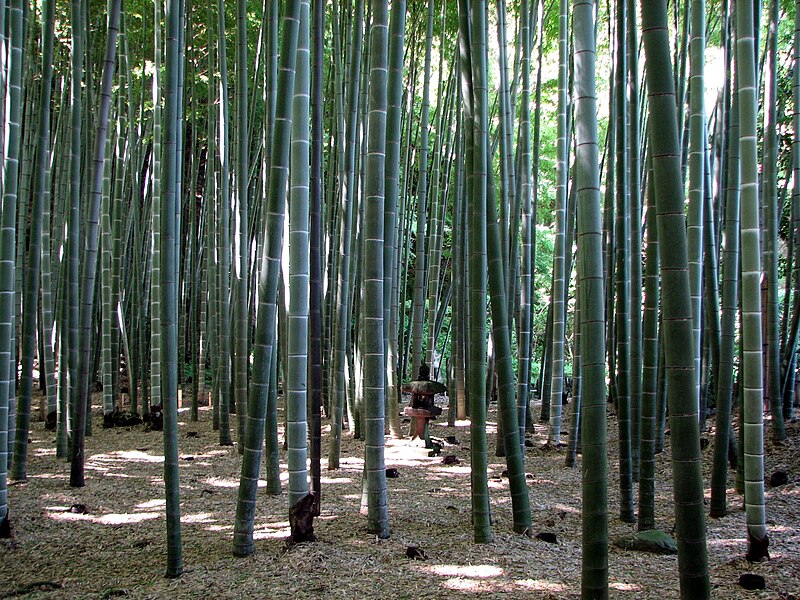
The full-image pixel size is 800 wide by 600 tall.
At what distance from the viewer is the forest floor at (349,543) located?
2.38m

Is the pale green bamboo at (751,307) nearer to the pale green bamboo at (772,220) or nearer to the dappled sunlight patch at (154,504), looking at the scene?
the pale green bamboo at (772,220)

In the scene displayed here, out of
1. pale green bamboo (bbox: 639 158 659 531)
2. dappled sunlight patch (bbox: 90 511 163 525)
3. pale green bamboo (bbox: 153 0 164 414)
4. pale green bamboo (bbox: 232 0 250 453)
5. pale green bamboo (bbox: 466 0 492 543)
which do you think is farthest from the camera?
pale green bamboo (bbox: 153 0 164 414)

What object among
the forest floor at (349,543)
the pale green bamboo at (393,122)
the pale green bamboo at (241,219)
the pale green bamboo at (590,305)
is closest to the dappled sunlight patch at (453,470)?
the forest floor at (349,543)

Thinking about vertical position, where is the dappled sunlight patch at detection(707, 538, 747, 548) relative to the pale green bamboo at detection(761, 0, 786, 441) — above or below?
below

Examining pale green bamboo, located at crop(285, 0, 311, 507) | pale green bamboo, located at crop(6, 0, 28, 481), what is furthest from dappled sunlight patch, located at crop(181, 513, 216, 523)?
pale green bamboo, located at crop(6, 0, 28, 481)

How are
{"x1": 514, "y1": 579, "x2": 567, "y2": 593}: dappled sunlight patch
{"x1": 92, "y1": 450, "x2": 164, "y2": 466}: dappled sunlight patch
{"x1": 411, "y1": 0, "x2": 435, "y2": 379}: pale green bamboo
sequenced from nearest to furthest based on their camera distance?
{"x1": 514, "y1": 579, "x2": 567, "y2": 593}: dappled sunlight patch → {"x1": 92, "y1": 450, "x2": 164, "y2": 466}: dappled sunlight patch → {"x1": 411, "y1": 0, "x2": 435, "y2": 379}: pale green bamboo

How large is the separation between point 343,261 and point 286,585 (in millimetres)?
2195

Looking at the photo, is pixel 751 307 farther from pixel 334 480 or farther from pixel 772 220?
pixel 334 480

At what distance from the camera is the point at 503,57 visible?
12.3ft

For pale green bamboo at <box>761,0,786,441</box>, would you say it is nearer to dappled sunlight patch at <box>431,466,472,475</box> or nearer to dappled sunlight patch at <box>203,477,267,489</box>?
dappled sunlight patch at <box>431,466,472,475</box>

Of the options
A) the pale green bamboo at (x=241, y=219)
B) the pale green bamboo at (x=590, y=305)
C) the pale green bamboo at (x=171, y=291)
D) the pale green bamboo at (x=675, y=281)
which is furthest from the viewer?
the pale green bamboo at (x=241, y=219)

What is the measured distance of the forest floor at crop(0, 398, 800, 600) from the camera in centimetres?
238

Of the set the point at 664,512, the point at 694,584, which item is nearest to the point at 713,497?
the point at 664,512

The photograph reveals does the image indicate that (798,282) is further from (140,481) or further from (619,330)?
(140,481)
